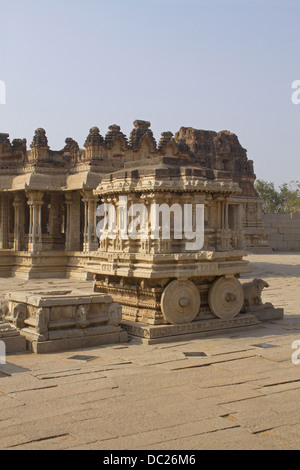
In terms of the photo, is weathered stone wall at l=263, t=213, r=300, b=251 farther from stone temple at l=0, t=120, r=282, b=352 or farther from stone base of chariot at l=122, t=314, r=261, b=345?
stone base of chariot at l=122, t=314, r=261, b=345

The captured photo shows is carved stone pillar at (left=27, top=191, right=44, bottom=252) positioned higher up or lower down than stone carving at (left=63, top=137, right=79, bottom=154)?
lower down

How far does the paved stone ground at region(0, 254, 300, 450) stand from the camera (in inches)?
167

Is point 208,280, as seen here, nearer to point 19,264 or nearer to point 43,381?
point 43,381

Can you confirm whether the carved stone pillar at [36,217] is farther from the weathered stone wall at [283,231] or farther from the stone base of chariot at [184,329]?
the weathered stone wall at [283,231]

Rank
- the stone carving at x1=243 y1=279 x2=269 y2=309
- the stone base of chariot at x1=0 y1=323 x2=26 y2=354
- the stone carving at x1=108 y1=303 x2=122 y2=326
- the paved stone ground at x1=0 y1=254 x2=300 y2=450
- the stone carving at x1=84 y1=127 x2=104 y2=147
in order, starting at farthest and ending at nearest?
the stone carving at x1=84 y1=127 x2=104 y2=147
the stone carving at x1=243 y1=279 x2=269 y2=309
the stone carving at x1=108 y1=303 x2=122 y2=326
the stone base of chariot at x1=0 y1=323 x2=26 y2=354
the paved stone ground at x1=0 y1=254 x2=300 y2=450

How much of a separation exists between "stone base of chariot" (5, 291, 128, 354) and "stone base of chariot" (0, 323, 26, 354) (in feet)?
0.22

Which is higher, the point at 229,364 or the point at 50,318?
the point at 50,318

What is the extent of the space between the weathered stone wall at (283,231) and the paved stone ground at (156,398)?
23210 millimetres

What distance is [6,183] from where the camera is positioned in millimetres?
19953

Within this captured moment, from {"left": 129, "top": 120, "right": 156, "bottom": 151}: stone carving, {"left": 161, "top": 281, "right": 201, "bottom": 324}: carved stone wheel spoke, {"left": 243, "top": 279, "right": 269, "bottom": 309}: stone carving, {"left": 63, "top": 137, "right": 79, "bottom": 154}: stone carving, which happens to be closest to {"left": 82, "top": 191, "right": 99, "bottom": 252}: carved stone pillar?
{"left": 129, "top": 120, "right": 156, "bottom": 151}: stone carving

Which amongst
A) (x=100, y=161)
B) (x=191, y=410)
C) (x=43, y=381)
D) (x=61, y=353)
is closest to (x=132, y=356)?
(x=61, y=353)

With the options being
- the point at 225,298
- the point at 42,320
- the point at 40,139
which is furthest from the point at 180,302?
the point at 40,139
